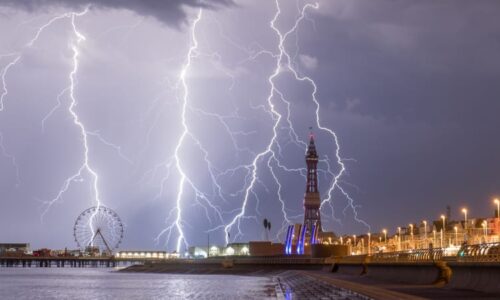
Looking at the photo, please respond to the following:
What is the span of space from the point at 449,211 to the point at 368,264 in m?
120

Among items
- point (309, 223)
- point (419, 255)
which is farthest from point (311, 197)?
point (419, 255)

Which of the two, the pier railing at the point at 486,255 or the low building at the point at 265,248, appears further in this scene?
the low building at the point at 265,248

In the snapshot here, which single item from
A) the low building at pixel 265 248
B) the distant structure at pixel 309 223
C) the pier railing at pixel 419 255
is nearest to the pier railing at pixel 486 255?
the pier railing at pixel 419 255

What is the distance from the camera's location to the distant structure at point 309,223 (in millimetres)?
155500

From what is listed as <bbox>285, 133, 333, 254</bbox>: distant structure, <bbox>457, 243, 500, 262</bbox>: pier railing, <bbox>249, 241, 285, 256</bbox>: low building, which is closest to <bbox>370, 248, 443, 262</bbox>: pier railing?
<bbox>457, 243, 500, 262</bbox>: pier railing

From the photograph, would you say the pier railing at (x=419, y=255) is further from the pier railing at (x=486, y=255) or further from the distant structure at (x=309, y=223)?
the distant structure at (x=309, y=223)

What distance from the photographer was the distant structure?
510 ft

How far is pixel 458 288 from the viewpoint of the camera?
31484mm

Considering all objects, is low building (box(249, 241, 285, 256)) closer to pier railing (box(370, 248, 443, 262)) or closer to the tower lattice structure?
the tower lattice structure

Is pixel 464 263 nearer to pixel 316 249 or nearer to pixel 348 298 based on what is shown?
pixel 348 298

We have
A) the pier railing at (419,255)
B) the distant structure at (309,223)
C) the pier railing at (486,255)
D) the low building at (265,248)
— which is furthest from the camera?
the low building at (265,248)

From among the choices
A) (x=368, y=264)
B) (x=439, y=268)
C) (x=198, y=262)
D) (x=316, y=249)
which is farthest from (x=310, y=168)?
(x=439, y=268)

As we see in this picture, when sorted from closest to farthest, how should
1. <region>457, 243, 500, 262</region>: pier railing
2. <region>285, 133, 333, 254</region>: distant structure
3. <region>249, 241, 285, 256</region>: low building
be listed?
<region>457, 243, 500, 262</region>: pier railing < <region>285, 133, 333, 254</region>: distant structure < <region>249, 241, 285, 256</region>: low building

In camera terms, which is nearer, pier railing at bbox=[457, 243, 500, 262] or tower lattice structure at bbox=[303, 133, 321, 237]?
pier railing at bbox=[457, 243, 500, 262]
